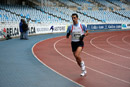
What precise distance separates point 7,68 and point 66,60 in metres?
3.08

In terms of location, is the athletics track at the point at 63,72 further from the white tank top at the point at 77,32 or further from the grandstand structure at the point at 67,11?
the grandstand structure at the point at 67,11

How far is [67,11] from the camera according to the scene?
134 feet

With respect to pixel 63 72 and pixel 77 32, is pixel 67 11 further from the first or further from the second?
pixel 77 32

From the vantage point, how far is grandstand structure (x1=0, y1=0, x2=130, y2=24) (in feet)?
109

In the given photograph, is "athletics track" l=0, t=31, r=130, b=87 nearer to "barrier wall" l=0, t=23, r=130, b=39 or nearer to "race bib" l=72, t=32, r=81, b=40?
"race bib" l=72, t=32, r=81, b=40

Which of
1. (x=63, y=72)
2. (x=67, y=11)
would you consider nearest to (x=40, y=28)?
(x=67, y=11)

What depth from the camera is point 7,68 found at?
9297mm

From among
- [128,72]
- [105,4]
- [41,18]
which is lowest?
[128,72]

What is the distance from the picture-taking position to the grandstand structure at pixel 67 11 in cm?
3322

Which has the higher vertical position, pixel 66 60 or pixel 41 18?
pixel 41 18

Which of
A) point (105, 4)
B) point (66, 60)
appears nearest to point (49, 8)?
point (105, 4)

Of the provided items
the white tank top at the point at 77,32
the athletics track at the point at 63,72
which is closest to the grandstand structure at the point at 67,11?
the athletics track at the point at 63,72

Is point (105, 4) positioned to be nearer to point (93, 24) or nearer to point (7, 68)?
point (93, 24)

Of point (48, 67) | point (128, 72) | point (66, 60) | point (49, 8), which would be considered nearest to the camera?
point (128, 72)
